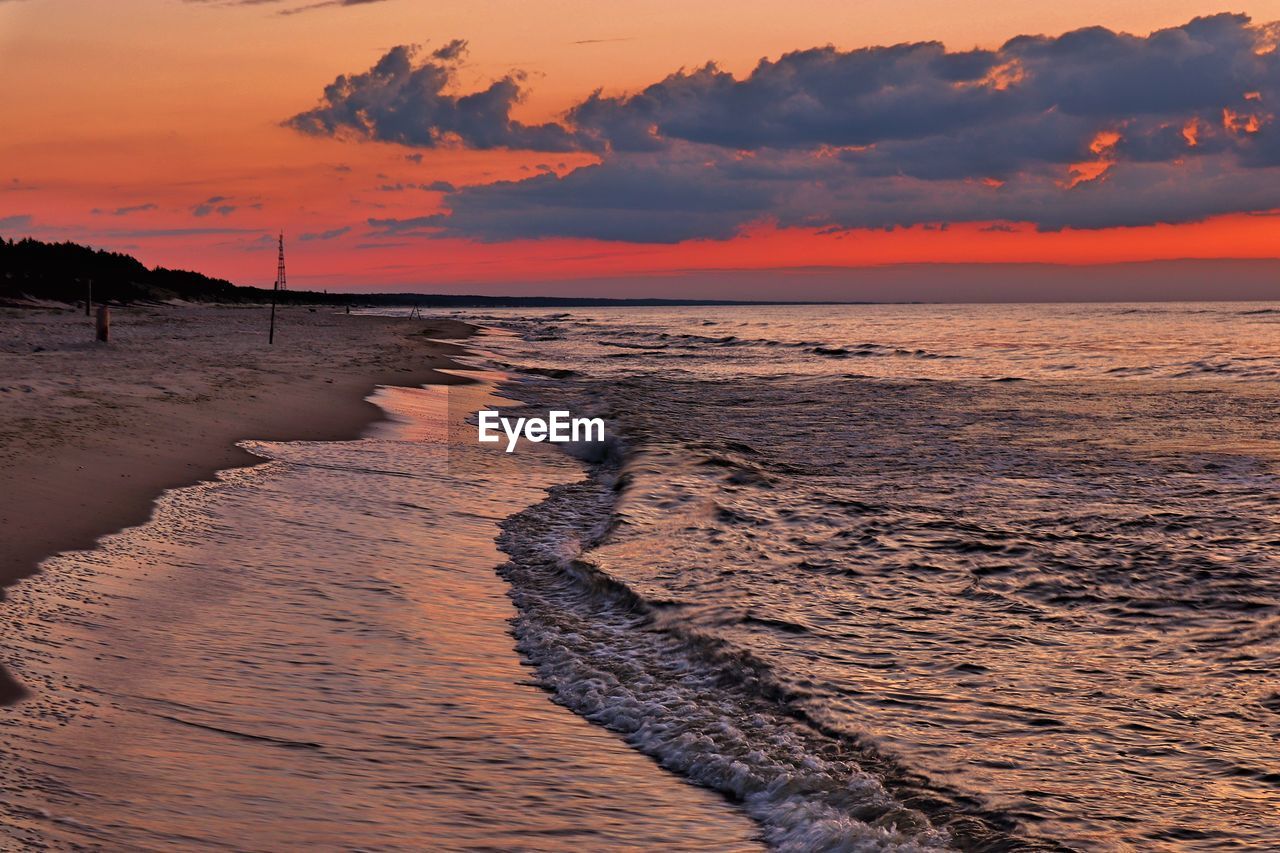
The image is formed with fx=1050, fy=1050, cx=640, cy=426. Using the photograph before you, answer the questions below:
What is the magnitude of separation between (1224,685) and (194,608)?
7612 millimetres

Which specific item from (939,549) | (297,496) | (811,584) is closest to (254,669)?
(811,584)

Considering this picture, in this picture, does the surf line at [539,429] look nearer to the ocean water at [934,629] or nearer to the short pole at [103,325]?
the ocean water at [934,629]

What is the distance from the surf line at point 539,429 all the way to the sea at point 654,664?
13.7 ft

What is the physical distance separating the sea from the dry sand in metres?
0.59

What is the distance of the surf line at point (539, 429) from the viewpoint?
21000mm

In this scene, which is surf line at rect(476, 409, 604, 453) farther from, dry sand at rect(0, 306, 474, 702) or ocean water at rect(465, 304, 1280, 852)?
dry sand at rect(0, 306, 474, 702)

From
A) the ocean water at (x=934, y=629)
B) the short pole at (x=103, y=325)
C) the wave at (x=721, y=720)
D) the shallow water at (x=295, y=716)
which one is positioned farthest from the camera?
the short pole at (x=103, y=325)

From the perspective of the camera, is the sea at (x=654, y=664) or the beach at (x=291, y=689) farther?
the sea at (x=654, y=664)

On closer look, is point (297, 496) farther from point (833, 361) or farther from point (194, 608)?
point (833, 361)

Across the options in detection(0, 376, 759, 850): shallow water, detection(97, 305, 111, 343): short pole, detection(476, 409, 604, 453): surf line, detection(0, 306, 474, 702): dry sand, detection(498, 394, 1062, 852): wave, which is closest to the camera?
detection(0, 376, 759, 850): shallow water

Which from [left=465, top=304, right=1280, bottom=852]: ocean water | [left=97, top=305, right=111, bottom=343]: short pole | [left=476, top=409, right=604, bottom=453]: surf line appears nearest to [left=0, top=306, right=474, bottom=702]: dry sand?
[left=97, top=305, right=111, bottom=343]: short pole

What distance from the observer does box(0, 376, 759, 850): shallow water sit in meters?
4.95

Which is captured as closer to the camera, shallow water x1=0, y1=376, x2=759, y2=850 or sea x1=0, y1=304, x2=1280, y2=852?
shallow water x1=0, y1=376, x2=759, y2=850

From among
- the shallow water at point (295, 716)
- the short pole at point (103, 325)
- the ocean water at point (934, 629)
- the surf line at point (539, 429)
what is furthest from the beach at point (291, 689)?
the short pole at point (103, 325)
